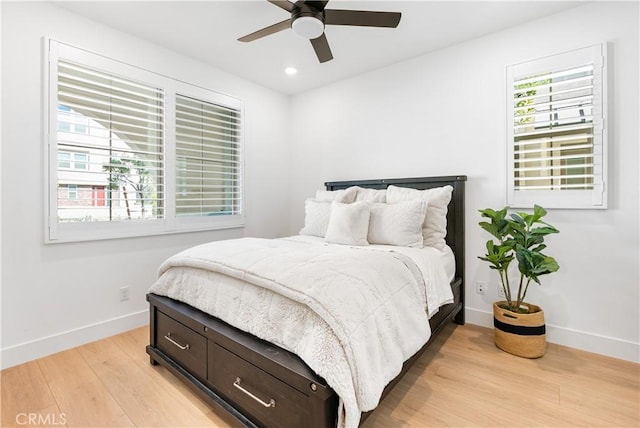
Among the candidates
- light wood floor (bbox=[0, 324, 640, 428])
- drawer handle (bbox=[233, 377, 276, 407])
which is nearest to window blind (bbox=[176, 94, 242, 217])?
light wood floor (bbox=[0, 324, 640, 428])

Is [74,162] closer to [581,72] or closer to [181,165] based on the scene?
[181,165]

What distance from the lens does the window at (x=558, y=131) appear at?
2.17 meters

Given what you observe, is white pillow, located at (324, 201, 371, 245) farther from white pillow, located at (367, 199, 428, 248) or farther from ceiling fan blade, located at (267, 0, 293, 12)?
ceiling fan blade, located at (267, 0, 293, 12)

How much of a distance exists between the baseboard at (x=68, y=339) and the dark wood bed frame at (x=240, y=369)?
30.2 inches

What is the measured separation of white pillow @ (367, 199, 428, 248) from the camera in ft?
7.82

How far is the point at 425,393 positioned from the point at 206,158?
2944mm

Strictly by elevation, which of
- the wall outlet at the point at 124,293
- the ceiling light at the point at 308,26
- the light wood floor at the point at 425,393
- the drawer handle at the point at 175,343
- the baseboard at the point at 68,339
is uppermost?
the ceiling light at the point at 308,26

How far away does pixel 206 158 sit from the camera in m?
3.29

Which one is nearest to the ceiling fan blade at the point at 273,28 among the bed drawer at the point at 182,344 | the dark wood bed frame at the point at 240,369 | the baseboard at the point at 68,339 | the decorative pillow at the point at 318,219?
the decorative pillow at the point at 318,219

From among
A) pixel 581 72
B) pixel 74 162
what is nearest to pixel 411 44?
pixel 581 72

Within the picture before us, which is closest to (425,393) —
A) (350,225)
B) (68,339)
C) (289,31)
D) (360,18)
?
(350,225)

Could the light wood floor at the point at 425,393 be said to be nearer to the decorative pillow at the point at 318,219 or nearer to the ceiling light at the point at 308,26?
the decorative pillow at the point at 318,219

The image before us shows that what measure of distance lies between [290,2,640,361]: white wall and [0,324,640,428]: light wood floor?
1.32ft

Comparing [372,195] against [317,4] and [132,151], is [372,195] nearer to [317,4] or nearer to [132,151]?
[317,4]
